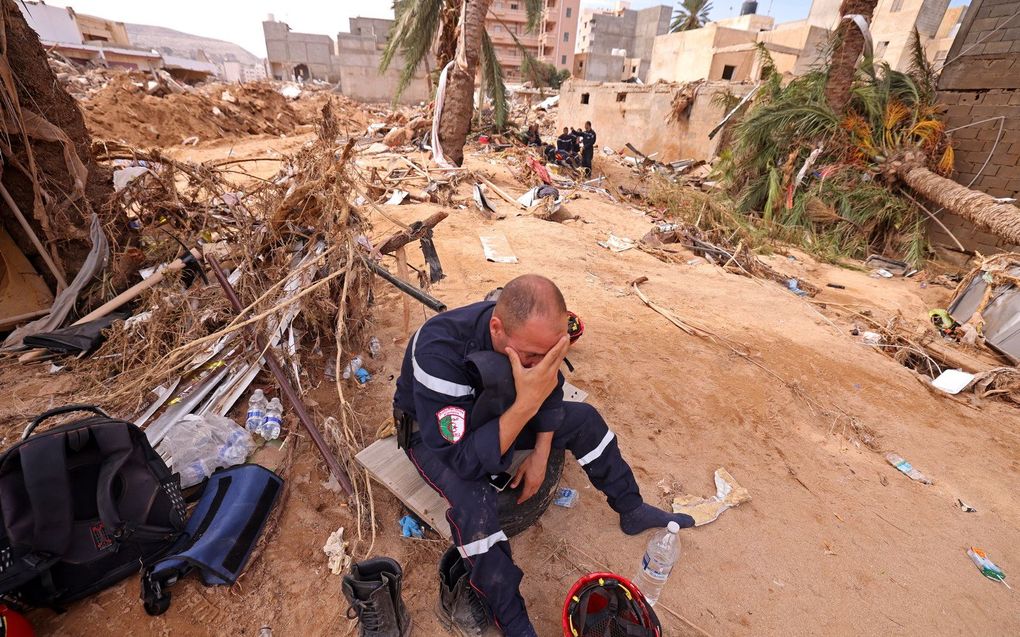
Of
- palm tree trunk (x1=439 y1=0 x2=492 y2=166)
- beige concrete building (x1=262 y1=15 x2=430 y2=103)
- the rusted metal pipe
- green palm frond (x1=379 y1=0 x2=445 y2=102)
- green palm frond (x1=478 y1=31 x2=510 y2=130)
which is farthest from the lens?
beige concrete building (x1=262 y1=15 x2=430 y2=103)

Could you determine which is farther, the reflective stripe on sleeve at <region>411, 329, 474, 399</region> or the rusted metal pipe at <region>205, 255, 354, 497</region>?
the rusted metal pipe at <region>205, 255, 354, 497</region>

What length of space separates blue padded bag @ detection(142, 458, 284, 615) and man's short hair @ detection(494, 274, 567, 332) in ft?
5.22

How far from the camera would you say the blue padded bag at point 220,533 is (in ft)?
5.89

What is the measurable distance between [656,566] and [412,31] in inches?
519

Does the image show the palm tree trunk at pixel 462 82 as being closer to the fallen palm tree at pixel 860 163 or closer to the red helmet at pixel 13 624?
the fallen palm tree at pixel 860 163

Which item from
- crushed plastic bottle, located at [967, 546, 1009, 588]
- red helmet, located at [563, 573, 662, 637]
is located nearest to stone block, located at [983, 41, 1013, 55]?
crushed plastic bottle, located at [967, 546, 1009, 588]

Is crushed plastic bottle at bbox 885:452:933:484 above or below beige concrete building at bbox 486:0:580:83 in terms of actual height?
below

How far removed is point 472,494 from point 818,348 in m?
4.27

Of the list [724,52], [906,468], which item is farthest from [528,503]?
[724,52]

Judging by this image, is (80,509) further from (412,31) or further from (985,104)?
(412,31)

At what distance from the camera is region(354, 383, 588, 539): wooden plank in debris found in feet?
6.90

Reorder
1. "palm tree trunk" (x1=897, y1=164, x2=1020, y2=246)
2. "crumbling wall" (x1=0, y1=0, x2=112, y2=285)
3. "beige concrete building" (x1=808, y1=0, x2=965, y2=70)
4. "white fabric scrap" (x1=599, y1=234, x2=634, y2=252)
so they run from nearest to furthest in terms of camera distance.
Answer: "crumbling wall" (x1=0, y1=0, x2=112, y2=285), "palm tree trunk" (x1=897, y1=164, x2=1020, y2=246), "white fabric scrap" (x1=599, y1=234, x2=634, y2=252), "beige concrete building" (x1=808, y1=0, x2=965, y2=70)

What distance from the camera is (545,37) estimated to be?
4538cm

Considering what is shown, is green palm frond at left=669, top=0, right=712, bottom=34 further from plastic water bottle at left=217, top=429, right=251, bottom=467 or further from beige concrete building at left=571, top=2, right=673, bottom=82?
plastic water bottle at left=217, top=429, right=251, bottom=467
